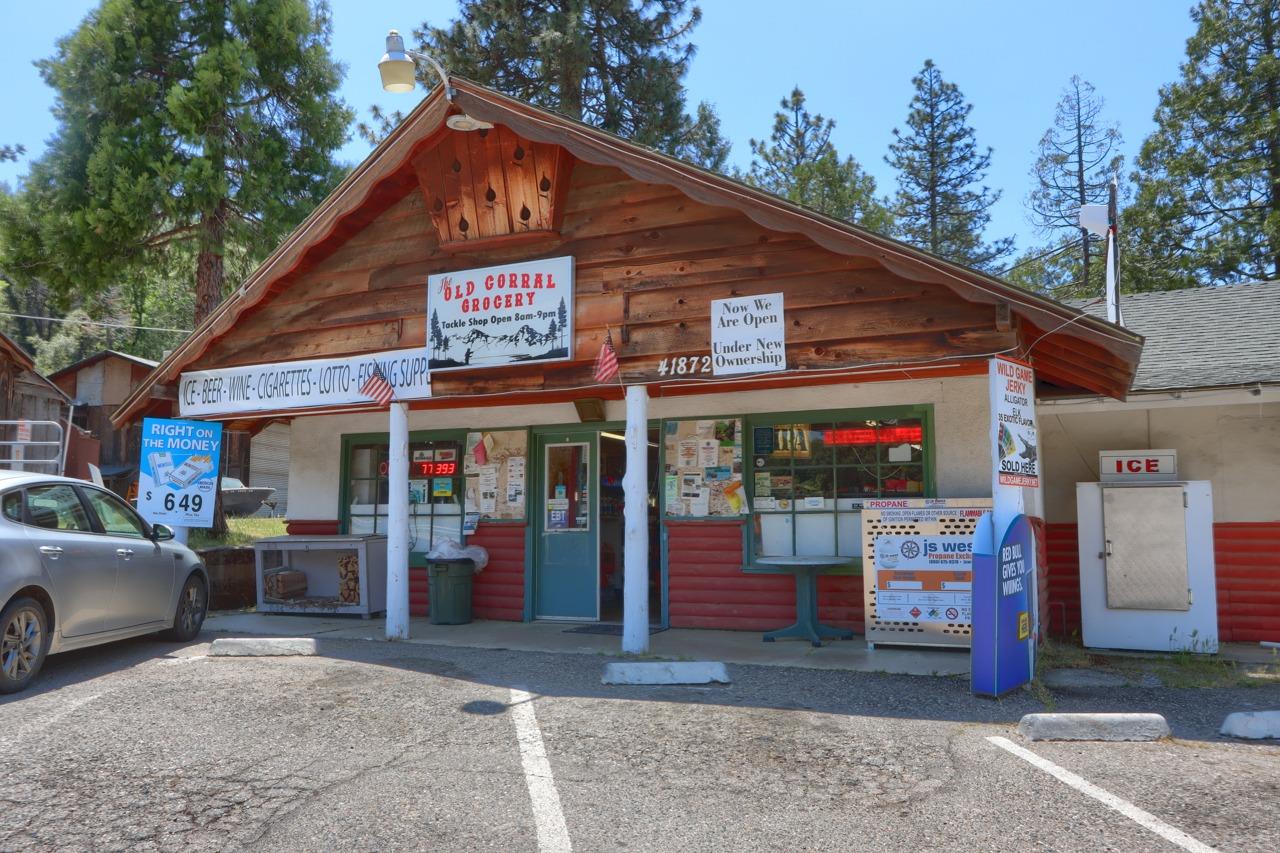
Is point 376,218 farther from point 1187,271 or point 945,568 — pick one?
point 1187,271

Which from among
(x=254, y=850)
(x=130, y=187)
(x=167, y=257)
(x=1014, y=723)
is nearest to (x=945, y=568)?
(x=1014, y=723)

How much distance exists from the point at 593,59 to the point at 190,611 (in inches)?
684

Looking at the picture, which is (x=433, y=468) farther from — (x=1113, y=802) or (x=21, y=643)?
(x=1113, y=802)

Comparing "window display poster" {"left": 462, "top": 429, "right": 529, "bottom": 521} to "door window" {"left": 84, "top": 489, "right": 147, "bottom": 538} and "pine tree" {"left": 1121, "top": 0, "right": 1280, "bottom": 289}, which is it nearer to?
"door window" {"left": 84, "top": 489, "right": 147, "bottom": 538}

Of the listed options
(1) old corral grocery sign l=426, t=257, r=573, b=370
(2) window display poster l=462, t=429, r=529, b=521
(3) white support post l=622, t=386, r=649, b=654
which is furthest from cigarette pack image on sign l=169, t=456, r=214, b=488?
(3) white support post l=622, t=386, r=649, b=654

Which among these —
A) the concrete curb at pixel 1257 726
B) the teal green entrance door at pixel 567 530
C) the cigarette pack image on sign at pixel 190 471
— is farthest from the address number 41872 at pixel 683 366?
the cigarette pack image on sign at pixel 190 471

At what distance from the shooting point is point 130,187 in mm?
16859

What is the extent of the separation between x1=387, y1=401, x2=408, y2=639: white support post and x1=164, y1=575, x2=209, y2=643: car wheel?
6.07 feet

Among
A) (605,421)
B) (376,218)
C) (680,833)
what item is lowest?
(680,833)

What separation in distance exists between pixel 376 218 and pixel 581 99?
13.6 metres

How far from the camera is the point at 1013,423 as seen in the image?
7441 mm

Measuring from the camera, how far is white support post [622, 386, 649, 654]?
8594 mm

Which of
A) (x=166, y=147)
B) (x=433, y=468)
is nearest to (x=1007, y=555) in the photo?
(x=433, y=468)

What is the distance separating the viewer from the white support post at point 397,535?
9.73 meters
